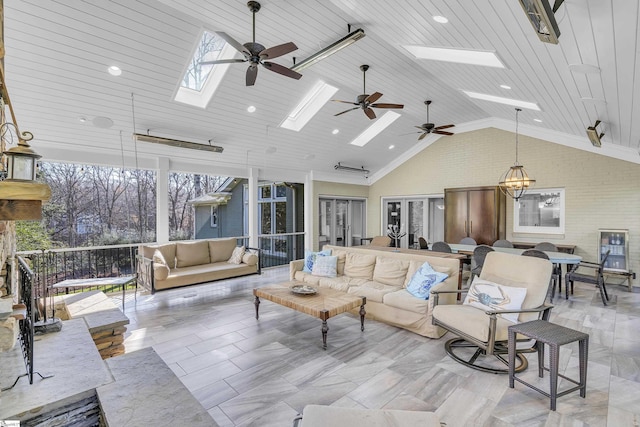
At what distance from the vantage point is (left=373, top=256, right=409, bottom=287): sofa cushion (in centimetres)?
461

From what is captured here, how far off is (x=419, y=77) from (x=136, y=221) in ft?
20.4

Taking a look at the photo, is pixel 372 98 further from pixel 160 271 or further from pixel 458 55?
pixel 160 271

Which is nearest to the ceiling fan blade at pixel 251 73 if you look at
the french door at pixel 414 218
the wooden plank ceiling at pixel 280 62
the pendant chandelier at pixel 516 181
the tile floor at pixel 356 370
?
the wooden plank ceiling at pixel 280 62

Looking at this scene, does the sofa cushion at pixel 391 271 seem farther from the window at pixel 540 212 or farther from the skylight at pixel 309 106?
the window at pixel 540 212

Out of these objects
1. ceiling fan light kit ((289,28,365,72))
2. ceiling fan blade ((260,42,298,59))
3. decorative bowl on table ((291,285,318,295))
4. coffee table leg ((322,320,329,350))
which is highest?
ceiling fan light kit ((289,28,365,72))

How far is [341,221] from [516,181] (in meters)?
5.24

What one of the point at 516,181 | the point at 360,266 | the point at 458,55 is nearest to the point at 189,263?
the point at 360,266

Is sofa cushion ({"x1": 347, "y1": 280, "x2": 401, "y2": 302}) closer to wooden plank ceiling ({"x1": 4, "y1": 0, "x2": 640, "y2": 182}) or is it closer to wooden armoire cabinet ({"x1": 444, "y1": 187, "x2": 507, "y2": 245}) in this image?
wooden plank ceiling ({"x1": 4, "y1": 0, "x2": 640, "y2": 182})

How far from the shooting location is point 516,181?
6.07 m

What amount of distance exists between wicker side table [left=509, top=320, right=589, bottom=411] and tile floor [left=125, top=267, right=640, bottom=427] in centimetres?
11

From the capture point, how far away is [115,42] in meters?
3.76

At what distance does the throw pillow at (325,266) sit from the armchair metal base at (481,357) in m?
2.16

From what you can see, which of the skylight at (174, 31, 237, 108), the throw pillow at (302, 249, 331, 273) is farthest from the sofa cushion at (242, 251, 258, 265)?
the skylight at (174, 31, 237, 108)

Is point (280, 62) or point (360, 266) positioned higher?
point (280, 62)
